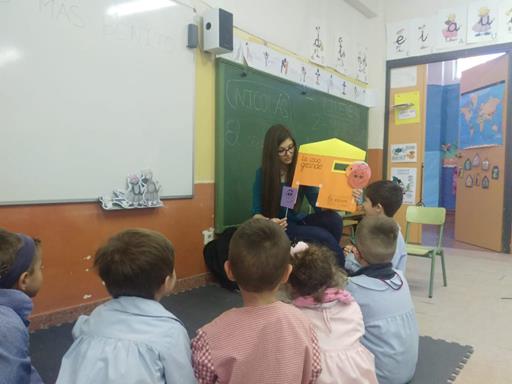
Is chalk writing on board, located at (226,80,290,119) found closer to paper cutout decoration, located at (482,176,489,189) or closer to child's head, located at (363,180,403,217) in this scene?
child's head, located at (363,180,403,217)

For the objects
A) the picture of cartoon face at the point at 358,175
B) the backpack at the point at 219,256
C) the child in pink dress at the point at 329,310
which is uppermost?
the picture of cartoon face at the point at 358,175

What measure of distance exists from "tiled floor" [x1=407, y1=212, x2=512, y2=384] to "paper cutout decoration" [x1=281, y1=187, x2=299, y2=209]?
1028 millimetres

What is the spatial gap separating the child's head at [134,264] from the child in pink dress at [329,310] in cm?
40

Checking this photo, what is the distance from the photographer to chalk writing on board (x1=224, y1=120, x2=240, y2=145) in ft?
10.0

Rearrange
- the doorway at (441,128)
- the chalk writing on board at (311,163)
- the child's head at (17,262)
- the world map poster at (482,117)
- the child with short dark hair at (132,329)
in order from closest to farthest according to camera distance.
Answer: the child with short dark hair at (132,329) → the child's head at (17,262) → the chalk writing on board at (311,163) → the world map poster at (482,117) → the doorway at (441,128)

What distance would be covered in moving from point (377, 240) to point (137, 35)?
1884mm

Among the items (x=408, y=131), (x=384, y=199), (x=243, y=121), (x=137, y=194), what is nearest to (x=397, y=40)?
(x=408, y=131)

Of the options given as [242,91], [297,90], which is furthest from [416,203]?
[242,91]

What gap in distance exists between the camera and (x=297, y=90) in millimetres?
3781

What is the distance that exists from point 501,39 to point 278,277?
4591mm

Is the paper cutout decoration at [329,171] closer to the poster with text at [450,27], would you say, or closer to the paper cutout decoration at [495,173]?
the paper cutout decoration at [495,173]

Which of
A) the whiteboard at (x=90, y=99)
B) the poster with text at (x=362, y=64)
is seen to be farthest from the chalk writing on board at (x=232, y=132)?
the poster with text at (x=362, y=64)

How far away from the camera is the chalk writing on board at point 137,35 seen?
2308 mm

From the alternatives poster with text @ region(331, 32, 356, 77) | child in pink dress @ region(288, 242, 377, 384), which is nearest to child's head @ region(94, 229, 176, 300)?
child in pink dress @ region(288, 242, 377, 384)
